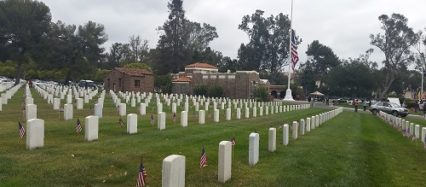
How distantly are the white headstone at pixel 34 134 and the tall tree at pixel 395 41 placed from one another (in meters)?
85.7

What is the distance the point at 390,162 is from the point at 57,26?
79983 millimetres

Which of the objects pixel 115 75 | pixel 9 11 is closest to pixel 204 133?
pixel 115 75

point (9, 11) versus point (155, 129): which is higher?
point (9, 11)

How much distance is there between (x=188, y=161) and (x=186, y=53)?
90.6m

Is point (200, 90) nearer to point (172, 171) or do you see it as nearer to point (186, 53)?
point (186, 53)

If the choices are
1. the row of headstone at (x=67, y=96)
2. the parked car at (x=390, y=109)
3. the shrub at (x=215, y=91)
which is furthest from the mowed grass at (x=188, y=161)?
the shrub at (x=215, y=91)

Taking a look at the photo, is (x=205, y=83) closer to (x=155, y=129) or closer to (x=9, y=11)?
(x=9, y=11)

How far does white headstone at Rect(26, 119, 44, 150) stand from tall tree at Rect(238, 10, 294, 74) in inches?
4222

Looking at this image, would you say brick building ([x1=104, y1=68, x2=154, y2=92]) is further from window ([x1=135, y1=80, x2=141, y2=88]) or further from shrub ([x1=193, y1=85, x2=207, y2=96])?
shrub ([x1=193, y1=85, x2=207, y2=96])

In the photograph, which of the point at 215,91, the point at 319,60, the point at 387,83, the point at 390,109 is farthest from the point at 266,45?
the point at 390,109

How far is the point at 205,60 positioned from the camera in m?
106

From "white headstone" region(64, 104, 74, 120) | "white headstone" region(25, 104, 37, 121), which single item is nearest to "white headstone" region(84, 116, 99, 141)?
"white headstone" region(25, 104, 37, 121)

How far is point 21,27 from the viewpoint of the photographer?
7275cm

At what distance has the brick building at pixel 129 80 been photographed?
7081cm
